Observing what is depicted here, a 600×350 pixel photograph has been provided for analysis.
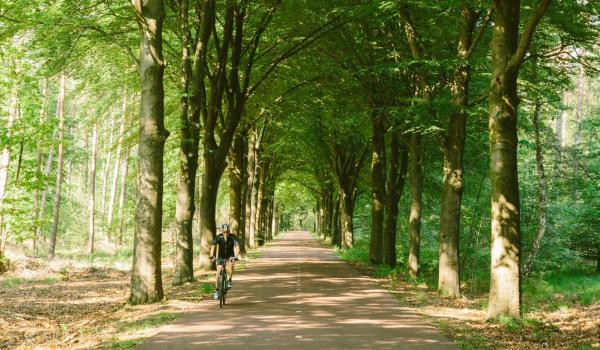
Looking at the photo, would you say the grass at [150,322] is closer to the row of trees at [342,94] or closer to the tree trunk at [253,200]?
the row of trees at [342,94]

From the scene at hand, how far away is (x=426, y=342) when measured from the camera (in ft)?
30.1

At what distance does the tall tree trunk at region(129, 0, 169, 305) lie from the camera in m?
13.1

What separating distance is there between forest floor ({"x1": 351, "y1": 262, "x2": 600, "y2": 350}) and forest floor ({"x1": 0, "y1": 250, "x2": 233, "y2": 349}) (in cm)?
524

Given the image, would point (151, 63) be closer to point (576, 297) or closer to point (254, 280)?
point (254, 280)

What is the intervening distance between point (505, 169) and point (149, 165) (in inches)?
304

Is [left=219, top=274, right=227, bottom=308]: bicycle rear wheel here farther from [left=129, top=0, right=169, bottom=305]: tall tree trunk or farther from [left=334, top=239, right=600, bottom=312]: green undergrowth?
[left=334, top=239, right=600, bottom=312]: green undergrowth

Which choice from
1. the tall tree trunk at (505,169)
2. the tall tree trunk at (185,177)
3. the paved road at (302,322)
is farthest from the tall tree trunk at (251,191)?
the tall tree trunk at (505,169)

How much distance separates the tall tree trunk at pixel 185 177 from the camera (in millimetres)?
17469

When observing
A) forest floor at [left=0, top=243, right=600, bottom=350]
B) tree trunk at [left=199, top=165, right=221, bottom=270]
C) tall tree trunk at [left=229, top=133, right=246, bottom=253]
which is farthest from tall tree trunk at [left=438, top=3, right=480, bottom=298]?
tall tree trunk at [left=229, top=133, right=246, bottom=253]

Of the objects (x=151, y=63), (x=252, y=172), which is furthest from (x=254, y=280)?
(x=252, y=172)

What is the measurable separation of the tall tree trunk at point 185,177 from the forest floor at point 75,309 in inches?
25.5

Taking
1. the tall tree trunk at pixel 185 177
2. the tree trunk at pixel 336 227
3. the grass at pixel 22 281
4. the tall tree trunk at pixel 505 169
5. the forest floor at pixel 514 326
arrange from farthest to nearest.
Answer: the tree trunk at pixel 336 227
the grass at pixel 22 281
the tall tree trunk at pixel 185 177
the tall tree trunk at pixel 505 169
the forest floor at pixel 514 326

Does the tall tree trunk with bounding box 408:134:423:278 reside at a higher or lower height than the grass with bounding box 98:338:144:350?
higher

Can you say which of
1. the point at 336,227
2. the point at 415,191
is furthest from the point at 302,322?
the point at 336,227
